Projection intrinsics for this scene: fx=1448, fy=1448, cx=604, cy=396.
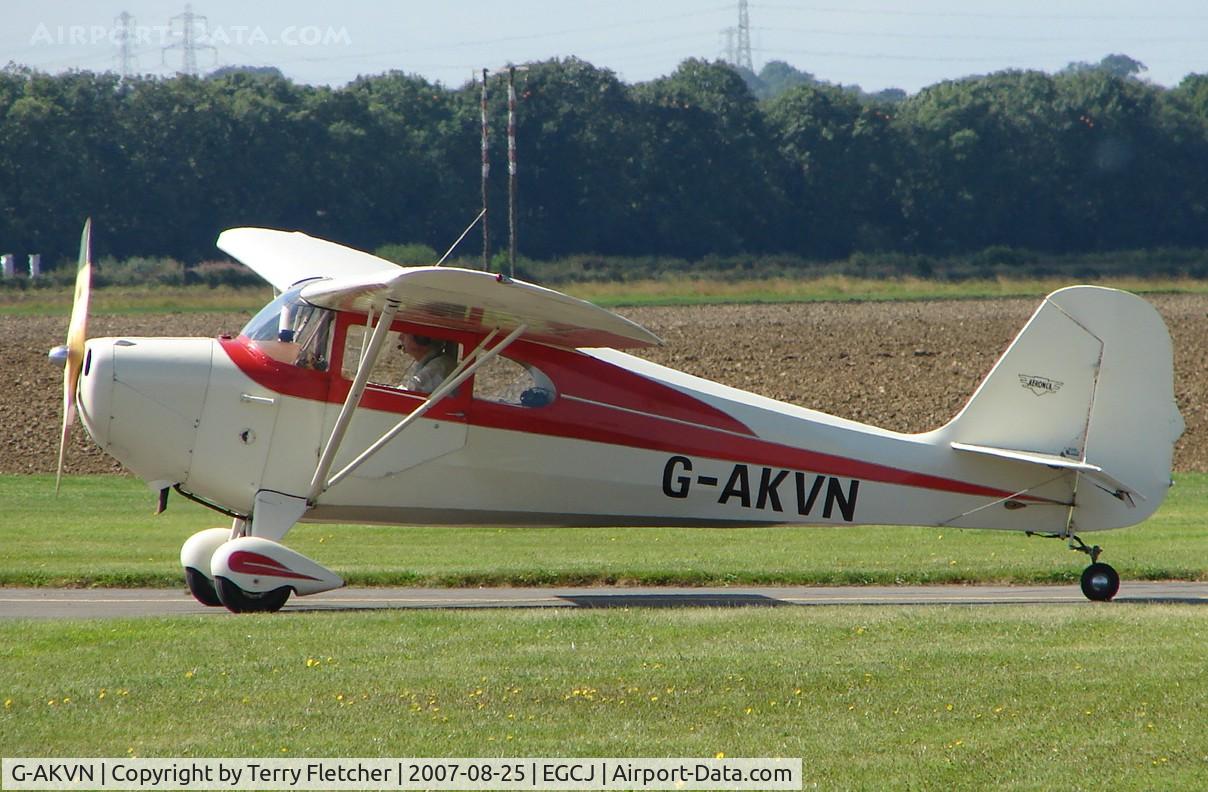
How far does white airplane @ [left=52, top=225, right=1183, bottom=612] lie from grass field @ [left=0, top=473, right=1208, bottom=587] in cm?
165

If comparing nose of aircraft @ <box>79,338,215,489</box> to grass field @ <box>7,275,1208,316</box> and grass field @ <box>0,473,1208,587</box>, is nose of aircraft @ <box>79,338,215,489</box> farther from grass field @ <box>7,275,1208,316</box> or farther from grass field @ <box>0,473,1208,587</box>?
grass field @ <box>7,275,1208,316</box>

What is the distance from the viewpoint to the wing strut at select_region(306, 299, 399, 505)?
10.6 meters

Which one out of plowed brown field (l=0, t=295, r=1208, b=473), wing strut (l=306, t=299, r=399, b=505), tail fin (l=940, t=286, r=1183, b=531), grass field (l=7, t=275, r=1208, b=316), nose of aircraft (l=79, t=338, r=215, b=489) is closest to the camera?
wing strut (l=306, t=299, r=399, b=505)

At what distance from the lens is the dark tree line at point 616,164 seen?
5669 centimetres

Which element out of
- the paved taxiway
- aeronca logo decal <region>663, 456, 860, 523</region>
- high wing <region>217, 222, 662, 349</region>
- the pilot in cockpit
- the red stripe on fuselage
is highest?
high wing <region>217, 222, 662, 349</region>

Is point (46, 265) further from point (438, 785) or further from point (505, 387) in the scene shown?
point (438, 785)

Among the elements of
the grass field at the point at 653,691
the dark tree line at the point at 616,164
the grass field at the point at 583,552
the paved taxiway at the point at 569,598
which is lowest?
the grass field at the point at 583,552

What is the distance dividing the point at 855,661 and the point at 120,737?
4.19m

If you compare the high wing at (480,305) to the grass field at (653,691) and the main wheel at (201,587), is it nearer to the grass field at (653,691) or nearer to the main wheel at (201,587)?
the grass field at (653,691)

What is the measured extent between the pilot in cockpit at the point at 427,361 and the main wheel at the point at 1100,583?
5.50m

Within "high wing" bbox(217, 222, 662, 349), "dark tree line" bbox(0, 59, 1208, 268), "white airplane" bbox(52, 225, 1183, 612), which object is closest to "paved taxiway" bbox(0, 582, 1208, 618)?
"white airplane" bbox(52, 225, 1183, 612)

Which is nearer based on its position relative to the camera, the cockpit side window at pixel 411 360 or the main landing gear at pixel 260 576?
the main landing gear at pixel 260 576

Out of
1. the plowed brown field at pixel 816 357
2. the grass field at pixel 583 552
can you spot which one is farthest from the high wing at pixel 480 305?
the plowed brown field at pixel 816 357

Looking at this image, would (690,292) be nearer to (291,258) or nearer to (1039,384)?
(291,258)
